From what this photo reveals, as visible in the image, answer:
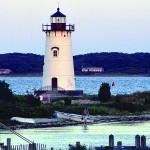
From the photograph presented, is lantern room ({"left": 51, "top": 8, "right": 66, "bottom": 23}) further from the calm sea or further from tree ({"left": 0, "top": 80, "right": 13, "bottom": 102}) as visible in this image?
the calm sea

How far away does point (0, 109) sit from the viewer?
57.9m

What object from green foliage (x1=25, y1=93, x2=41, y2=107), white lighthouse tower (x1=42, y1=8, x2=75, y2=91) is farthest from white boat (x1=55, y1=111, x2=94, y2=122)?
white lighthouse tower (x1=42, y1=8, x2=75, y2=91)

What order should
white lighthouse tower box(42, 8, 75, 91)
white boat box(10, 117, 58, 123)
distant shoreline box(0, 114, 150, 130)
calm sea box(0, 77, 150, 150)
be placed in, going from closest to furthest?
calm sea box(0, 77, 150, 150) → distant shoreline box(0, 114, 150, 130) → white boat box(10, 117, 58, 123) → white lighthouse tower box(42, 8, 75, 91)

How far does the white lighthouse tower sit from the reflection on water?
46.4 ft

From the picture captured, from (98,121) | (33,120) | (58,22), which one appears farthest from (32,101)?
(58,22)

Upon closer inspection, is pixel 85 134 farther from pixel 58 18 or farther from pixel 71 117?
pixel 58 18

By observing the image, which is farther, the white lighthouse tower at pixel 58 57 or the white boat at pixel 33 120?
the white lighthouse tower at pixel 58 57

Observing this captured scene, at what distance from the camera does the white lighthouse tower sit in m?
73.5

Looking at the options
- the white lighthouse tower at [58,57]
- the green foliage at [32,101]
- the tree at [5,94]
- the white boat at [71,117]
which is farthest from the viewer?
the white lighthouse tower at [58,57]

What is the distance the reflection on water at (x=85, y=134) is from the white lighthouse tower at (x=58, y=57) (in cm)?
1414

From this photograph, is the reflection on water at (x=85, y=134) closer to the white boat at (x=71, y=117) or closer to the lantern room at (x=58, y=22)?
the white boat at (x=71, y=117)

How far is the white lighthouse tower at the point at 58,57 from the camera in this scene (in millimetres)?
73500

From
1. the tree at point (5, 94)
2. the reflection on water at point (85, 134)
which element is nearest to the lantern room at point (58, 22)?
the tree at point (5, 94)

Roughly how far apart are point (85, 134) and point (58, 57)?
20283 mm
